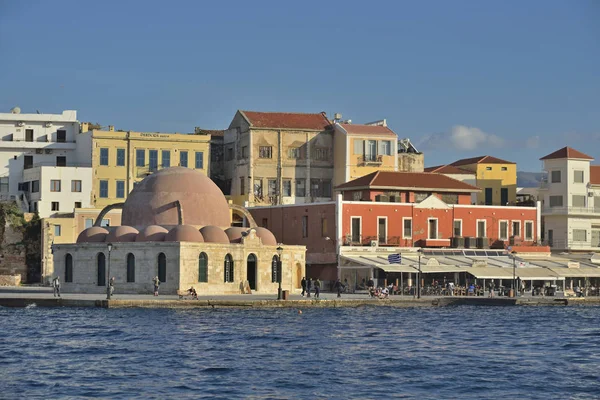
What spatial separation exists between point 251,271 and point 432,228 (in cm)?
1445

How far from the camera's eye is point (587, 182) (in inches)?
3307

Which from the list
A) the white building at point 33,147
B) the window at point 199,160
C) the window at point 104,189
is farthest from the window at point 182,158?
the white building at point 33,147

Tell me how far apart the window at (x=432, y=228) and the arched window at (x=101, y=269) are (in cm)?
2106

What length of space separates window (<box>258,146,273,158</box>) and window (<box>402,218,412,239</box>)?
13.3 metres

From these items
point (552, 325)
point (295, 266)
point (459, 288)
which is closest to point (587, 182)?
point (459, 288)

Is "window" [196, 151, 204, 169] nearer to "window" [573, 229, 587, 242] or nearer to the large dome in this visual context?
the large dome

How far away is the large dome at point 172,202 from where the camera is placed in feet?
214

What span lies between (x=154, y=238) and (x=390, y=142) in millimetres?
26939

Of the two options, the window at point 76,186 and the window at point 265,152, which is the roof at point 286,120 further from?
the window at point 76,186

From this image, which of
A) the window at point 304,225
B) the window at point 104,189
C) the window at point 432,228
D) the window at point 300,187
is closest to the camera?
the window at point 304,225

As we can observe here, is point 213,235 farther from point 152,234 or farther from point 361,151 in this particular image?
point 361,151

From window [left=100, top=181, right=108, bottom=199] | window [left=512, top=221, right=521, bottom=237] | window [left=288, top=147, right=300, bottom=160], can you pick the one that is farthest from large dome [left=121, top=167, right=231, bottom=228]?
window [left=512, top=221, right=521, bottom=237]

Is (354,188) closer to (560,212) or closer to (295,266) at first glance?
(295,266)

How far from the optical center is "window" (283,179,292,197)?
8362 centimetres
